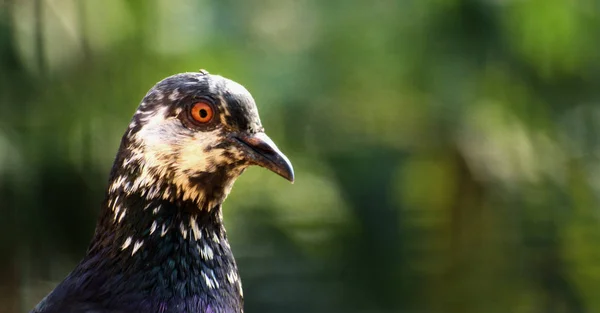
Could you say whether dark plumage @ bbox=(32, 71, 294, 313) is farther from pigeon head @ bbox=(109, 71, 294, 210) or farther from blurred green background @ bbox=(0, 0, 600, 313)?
blurred green background @ bbox=(0, 0, 600, 313)

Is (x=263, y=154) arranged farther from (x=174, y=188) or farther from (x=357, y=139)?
(x=357, y=139)

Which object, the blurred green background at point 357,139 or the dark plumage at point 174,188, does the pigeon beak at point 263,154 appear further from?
the blurred green background at point 357,139

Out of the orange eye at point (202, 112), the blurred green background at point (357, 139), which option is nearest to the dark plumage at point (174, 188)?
the orange eye at point (202, 112)

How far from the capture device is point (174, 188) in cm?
247

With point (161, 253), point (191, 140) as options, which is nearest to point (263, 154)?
point (191, 140)

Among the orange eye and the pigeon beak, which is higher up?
the orange eye

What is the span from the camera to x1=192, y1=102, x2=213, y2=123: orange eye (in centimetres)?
243

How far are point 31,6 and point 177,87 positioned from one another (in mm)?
4157

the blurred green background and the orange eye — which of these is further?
the blurred green background

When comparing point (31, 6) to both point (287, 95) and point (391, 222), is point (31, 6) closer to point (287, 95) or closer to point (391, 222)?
point (287, 95)

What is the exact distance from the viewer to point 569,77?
24.6ft

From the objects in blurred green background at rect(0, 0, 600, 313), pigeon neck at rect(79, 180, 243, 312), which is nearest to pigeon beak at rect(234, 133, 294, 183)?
pigeon neck at rect(79, 180, 243, 312)

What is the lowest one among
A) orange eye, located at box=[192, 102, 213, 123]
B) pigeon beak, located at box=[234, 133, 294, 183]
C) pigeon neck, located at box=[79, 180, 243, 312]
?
pigeon neck, located at box=[79, 180, 243, 312]

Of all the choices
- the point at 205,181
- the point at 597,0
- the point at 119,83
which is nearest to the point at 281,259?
the point at 119,83
